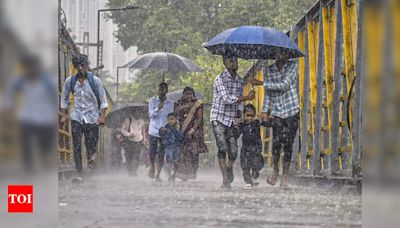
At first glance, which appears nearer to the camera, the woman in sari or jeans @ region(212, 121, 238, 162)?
jeans @ region(212, 121, 238, 162)

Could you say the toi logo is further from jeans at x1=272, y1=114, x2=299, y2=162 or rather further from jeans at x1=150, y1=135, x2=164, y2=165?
jeans at x1=150, y1=135, x2=164, y2=165

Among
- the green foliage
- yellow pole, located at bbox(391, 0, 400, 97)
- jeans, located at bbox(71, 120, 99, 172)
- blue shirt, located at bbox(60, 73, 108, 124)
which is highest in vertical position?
the green foliage

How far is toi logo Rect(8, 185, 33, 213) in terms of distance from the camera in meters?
1.84

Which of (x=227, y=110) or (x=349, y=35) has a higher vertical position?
(x=349, y=35)

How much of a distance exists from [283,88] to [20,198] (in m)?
5.22

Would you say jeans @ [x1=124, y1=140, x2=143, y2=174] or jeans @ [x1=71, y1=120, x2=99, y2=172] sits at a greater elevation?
jeans @ [x1=71, y1=120, x2=99, y2=172]

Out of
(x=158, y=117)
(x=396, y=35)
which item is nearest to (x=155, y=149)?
(x=158, y=117)

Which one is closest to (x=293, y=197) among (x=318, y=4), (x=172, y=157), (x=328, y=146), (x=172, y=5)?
(x=328, y=146)

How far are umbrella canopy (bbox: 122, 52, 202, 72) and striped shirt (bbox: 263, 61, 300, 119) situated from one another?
439 centimetres

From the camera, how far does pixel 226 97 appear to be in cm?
745

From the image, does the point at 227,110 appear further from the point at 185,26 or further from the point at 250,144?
the point at 185,26

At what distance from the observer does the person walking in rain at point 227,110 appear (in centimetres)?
747

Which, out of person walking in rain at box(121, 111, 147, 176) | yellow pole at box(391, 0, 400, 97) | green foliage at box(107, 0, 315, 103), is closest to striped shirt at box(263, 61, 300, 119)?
yellow pole at box(391, 0, 400, 97)

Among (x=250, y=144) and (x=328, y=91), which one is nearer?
(x=328, y=91)
